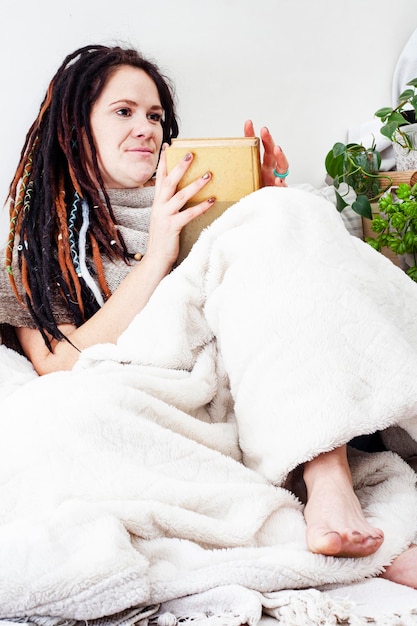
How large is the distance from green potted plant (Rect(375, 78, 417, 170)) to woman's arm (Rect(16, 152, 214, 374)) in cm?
61

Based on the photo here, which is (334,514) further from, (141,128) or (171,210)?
(141,128)

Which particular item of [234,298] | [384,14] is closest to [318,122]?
[384,14]

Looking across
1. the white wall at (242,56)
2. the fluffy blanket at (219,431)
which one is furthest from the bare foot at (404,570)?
the white wall at (242,56)

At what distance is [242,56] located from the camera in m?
1.81

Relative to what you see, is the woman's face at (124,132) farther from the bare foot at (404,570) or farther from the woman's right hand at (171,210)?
the bare foot at (404,570)

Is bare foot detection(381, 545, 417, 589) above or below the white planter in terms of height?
below

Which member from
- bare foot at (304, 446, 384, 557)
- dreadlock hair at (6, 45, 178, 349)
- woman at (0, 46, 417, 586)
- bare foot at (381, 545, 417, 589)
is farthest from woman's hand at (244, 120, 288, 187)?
bare foot at (381, 545, 417, 589)

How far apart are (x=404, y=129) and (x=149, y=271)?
0.77 metres

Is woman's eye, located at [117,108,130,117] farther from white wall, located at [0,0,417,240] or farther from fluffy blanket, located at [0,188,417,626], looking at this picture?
fluffy blanket, located at [0,188,417,626]

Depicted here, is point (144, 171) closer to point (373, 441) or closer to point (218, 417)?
point (218, 417)

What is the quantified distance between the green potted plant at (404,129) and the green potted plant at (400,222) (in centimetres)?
10

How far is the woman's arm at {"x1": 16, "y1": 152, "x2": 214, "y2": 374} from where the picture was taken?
1264mm

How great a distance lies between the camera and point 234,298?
1021 millimetres

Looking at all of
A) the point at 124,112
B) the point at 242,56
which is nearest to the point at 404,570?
the point at 124,112
